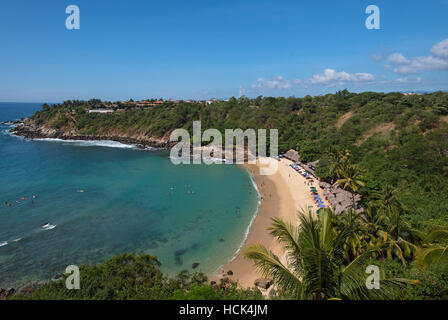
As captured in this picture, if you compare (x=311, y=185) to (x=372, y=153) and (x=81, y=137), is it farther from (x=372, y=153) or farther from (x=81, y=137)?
(x=81, y=137)

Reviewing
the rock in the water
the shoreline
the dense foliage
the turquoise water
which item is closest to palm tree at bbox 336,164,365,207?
the dense foliage

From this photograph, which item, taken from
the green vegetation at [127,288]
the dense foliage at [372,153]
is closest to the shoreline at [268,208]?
the dense foliage at [372,153]

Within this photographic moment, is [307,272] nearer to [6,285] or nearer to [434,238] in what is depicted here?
[434,238]

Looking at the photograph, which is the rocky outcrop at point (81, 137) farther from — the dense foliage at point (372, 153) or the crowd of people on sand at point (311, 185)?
the crowd of people on sand at point (311, 185)

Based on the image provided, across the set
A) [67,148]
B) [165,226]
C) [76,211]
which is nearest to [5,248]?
[76,211]

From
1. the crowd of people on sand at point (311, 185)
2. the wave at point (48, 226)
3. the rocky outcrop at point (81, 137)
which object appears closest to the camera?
the wave at point (48, 226)

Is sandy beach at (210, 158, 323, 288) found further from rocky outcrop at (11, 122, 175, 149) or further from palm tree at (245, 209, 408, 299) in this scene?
rocky outcrop at (11, 122, 175, 149)
